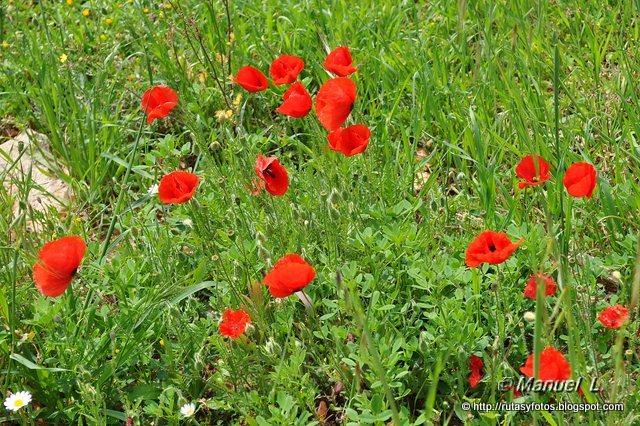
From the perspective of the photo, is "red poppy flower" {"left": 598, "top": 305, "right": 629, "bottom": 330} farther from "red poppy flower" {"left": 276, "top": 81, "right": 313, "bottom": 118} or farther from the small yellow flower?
the small yellow flower

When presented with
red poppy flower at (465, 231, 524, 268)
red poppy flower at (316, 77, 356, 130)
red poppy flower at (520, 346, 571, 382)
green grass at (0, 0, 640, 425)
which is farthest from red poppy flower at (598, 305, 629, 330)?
red poppy flower at (316, 77, 356, 130)

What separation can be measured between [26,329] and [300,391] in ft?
3.06

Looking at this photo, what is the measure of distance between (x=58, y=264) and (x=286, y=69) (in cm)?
103

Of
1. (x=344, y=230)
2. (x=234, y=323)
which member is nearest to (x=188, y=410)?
(x=234, y=323)

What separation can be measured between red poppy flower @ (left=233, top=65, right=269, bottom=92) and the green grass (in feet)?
0.65

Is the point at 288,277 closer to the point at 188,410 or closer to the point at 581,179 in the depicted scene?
the point at 188,410

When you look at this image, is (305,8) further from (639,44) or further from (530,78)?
(639,44)

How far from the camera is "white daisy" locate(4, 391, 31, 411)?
2.11 m

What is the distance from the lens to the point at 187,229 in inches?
108

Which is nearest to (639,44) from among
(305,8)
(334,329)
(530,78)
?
(530,78)

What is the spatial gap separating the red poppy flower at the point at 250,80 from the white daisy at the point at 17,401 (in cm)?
114

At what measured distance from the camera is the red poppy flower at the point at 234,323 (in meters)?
2.07

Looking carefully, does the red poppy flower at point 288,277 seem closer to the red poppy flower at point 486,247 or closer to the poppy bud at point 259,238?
the poppy bud at point 259,238

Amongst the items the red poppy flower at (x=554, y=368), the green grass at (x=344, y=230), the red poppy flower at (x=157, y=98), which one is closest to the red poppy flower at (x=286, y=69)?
the green grass at (x=344, y=230)
